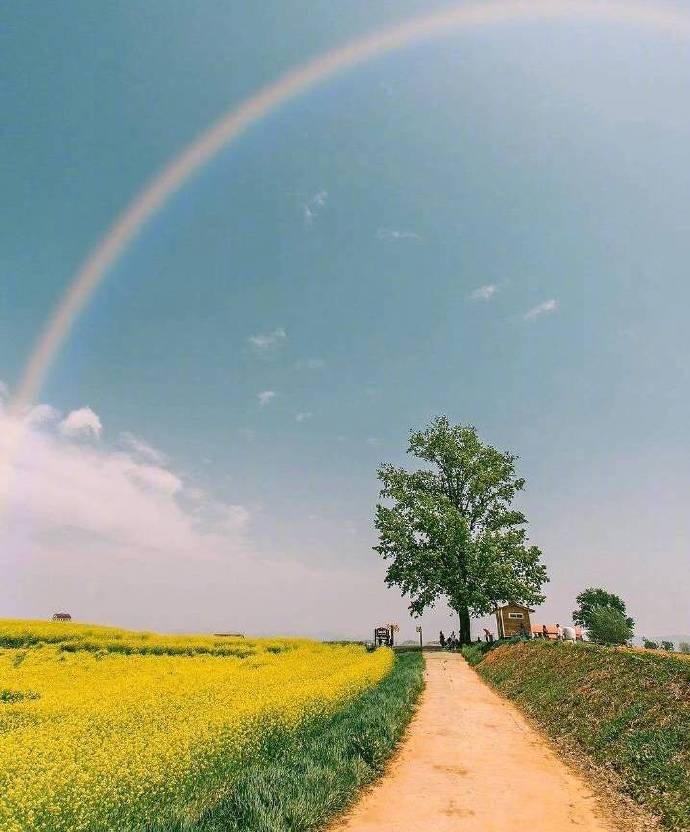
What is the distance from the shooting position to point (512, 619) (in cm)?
3659

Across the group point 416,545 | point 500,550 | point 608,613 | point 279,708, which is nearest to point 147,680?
point 279,708

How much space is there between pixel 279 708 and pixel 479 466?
32075 millimetres

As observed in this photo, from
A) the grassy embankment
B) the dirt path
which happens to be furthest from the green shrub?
the dirt path

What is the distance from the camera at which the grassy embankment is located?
285 inches

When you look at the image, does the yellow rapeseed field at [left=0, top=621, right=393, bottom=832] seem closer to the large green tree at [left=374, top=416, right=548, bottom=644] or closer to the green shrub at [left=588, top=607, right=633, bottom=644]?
the large green tree at [left=374, top=416, right=548, bottom=644]

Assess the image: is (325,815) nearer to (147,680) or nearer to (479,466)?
(147,680)

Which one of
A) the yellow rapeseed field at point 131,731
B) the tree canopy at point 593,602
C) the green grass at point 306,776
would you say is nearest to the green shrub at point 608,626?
the tree canopy at point 593,602

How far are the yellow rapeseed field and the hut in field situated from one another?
14.8 meters

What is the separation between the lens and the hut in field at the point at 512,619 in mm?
36250

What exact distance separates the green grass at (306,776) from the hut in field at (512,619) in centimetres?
2723

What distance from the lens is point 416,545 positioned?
38875 millimetres

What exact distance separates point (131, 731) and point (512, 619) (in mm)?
32274

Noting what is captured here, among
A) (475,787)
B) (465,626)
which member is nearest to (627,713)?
(475,787)

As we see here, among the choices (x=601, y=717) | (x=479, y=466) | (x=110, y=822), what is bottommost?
(x=110, y=822)
